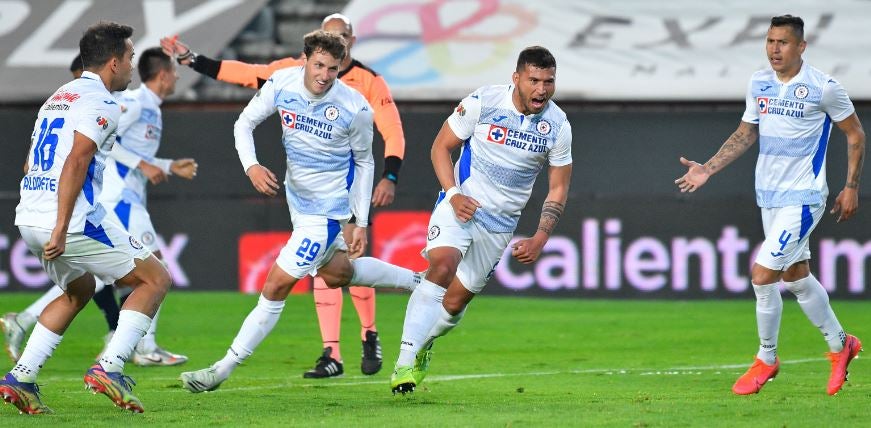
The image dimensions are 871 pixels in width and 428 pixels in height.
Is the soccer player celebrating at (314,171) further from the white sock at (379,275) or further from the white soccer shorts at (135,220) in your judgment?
the white soccer shorts at (135,220)

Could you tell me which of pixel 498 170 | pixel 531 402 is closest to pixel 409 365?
pixel 531 402

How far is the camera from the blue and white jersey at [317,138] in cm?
789

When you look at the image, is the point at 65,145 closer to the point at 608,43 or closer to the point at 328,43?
the point at 328,43

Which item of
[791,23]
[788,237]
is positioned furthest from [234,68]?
[788,237]

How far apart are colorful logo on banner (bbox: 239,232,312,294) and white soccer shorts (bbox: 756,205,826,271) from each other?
738cm

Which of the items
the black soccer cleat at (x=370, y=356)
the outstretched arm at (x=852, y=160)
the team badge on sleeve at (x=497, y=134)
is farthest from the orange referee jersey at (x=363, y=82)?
the outstretched arm at (x=852, y=160)

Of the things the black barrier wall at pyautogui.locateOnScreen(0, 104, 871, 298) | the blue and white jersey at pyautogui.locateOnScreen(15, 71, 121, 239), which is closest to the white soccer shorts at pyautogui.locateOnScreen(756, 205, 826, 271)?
the blue and white jersey at pyautogui.locateOnScreen(15, 71, 121, 239)

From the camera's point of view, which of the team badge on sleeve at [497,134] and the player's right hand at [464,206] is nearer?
the player's right hand at [464,206]

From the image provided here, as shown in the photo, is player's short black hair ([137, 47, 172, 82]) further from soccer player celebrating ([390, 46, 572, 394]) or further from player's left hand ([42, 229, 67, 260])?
player's left hand ([42, 229, 67, 260])

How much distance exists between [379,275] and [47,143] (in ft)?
7.48

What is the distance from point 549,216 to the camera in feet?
25.5

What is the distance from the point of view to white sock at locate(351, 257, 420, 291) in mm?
8367

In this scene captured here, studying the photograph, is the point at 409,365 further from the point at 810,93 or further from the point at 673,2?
the point at 673,2

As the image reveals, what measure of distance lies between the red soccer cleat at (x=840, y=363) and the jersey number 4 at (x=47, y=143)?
4.22 metres
